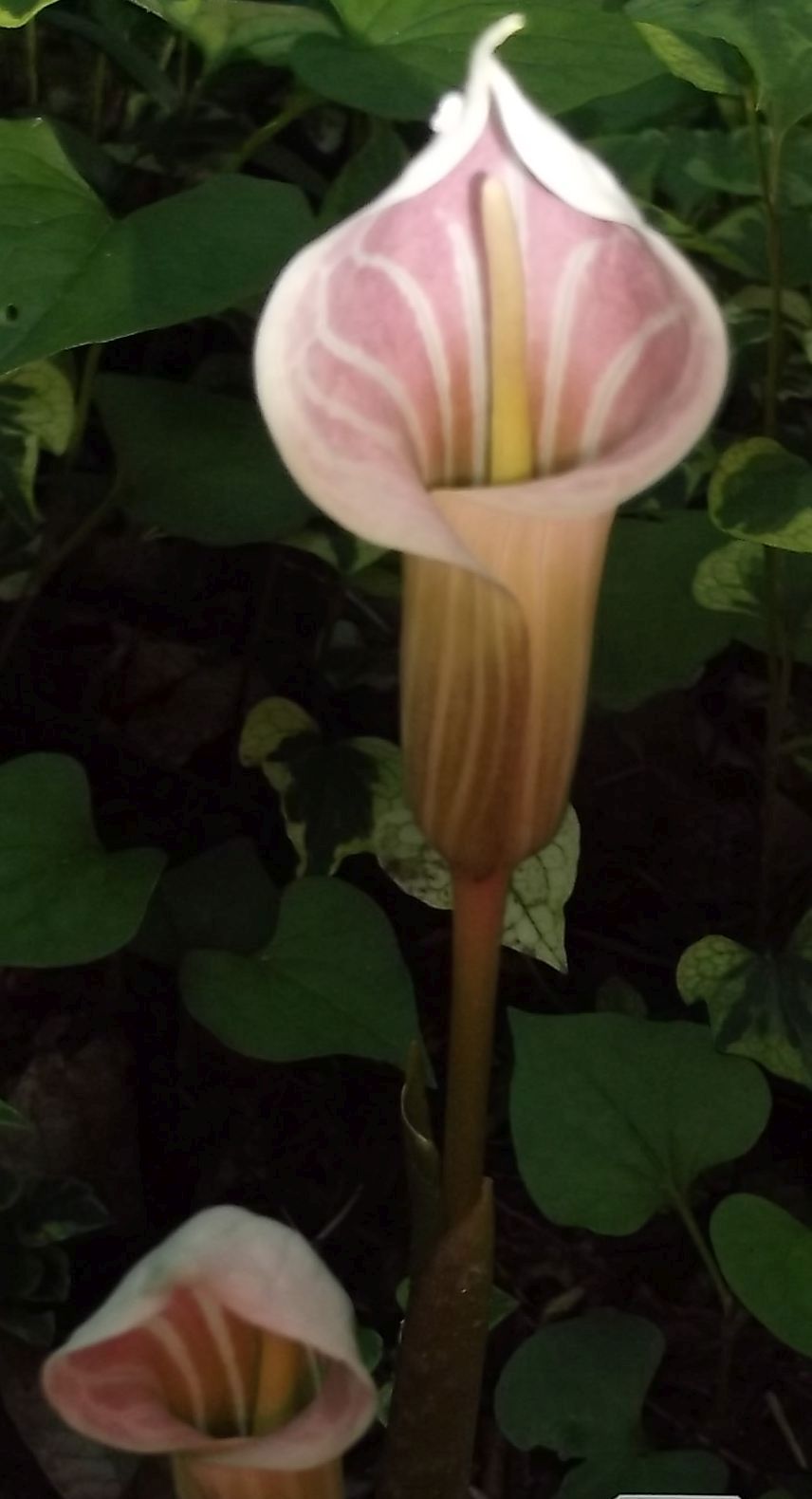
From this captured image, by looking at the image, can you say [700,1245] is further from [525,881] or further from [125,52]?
[125,52]

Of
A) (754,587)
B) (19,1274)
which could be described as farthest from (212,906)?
(754,587)

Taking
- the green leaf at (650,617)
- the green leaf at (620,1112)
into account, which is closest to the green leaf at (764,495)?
the green leaf at (650,617)

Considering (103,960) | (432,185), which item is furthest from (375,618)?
(432,185)

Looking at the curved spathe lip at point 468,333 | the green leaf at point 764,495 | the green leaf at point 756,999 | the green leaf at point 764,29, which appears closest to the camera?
the curved spathe lip at point 468,333

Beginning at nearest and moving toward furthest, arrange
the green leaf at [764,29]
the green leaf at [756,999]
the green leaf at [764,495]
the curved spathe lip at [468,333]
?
1. the curved spathe lip at [468,333]
2. the green leaf at [764,29]
3. the green leaf at [764,495]
4. the green leaf at [756,999]

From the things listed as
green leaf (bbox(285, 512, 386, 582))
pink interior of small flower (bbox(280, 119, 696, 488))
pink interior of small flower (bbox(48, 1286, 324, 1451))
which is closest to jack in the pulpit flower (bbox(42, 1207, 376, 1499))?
pink interior of small flower (bbox(48, 1286, 324, 1451))

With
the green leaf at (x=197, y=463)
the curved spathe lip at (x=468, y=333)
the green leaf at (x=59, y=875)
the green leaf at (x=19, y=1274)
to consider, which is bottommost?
the green leaf at (x=19, y=1274)

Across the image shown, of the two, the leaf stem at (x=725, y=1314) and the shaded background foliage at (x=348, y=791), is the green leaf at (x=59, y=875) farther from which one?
the leaf stem at (x=725, y=1314)

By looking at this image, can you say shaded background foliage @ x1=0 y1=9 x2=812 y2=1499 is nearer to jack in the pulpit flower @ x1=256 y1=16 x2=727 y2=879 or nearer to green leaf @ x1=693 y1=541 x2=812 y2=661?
green leaf @ x1=693 y1=541 x2=812 y2=661
